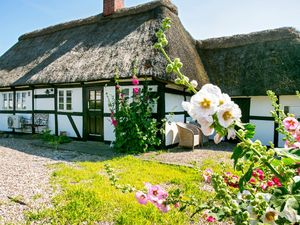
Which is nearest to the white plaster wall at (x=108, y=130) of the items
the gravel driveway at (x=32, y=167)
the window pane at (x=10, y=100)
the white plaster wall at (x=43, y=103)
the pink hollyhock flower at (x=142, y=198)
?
the gravel driveway at (x=32, y=167)

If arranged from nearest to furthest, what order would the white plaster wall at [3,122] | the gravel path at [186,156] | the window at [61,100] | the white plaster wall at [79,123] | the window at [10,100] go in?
1. the gravel path at [186,156]
2. the white plaster wall at [79,123]
3. the window at [61,100]
4. the window at [10,100]
5. the white plaster wall at [3,122]

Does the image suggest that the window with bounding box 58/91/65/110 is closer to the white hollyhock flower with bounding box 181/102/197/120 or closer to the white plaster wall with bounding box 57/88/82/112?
the white plaster wall with bounding box 57/88/82/112

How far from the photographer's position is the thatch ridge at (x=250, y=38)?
34.2 ft

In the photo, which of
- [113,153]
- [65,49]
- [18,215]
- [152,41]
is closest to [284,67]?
[152,41]

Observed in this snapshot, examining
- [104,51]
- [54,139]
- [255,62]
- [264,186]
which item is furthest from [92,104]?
[264,186]

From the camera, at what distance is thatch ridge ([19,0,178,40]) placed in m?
10.1

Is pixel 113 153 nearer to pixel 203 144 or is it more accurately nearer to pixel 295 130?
pixel 203 144

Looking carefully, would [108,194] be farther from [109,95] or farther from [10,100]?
[10,100]

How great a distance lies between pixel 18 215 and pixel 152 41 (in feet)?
21.6

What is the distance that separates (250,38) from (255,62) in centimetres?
143

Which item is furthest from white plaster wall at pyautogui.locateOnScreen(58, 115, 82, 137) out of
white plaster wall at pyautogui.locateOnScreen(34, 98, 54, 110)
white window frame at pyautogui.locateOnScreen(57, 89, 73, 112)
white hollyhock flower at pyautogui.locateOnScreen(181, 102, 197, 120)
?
white hollyhock flower at pyautogui.locateOnScreen(181, 102, 197, 120)

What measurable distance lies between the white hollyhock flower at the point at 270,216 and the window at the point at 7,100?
13178 mm

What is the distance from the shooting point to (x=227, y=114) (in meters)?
1.04

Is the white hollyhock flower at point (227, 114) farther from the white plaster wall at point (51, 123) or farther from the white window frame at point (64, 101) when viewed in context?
the white plaster wall at point (51, 123)
